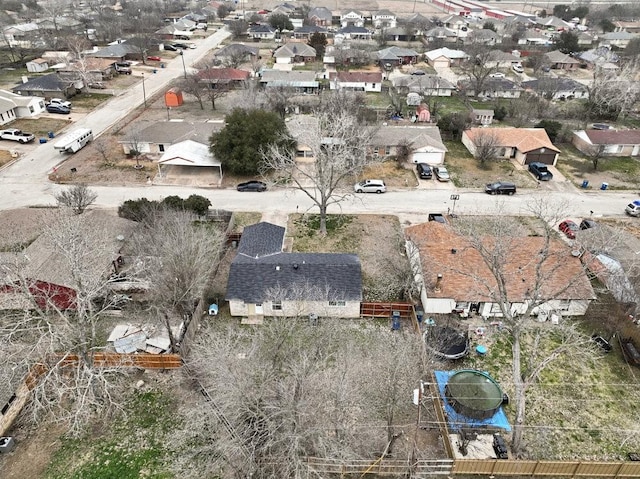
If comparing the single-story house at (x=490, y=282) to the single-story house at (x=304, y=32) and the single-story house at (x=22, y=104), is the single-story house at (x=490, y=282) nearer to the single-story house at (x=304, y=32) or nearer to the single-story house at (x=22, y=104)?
the single-story house at (x=22, y=104)

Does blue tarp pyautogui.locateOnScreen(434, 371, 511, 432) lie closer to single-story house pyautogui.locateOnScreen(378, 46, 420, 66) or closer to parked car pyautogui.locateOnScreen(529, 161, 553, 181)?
parked car pyautogui.locateOnScreen(529, 161, 553, 181)

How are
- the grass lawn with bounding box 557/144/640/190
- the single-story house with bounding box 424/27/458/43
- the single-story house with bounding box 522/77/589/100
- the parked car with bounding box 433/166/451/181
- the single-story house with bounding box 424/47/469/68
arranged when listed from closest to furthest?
the parked car with bounding box 433/166/451/181 → the grass lawn with bounding box 557/144/640/190 → the single-story house with bounding box 522/77/589/100 → the single-story house with bounding box 424/47/469/68 → the single-story house with bounding box 424/27/458/43

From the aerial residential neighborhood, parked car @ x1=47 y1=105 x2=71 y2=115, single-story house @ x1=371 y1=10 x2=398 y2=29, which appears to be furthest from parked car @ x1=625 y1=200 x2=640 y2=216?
single-story house @ x1=371 y1=10 x2=398 y2=29

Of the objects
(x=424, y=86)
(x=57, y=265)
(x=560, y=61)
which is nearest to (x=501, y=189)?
(x=424, y=86)

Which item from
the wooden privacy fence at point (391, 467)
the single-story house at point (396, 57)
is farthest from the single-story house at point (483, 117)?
the wooden privacy fence at point (391, 467)

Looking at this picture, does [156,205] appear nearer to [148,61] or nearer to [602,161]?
[602,161]
